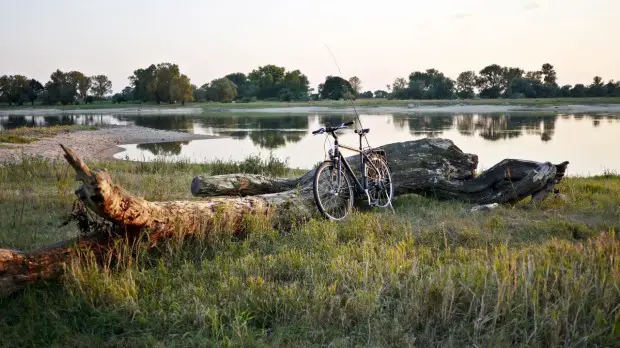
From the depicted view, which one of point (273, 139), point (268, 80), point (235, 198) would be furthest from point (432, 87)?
point (235, 198)

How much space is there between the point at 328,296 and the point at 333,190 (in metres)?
3.48

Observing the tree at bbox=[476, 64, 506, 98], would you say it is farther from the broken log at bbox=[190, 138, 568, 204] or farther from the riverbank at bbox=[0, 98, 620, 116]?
the broken log at bbox=[190, 138, 568, 204]

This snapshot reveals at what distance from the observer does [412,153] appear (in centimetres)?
1023

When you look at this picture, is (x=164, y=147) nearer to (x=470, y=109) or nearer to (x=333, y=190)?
(x=333, y=190)

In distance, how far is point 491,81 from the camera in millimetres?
108938

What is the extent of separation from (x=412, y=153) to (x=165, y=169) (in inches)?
331

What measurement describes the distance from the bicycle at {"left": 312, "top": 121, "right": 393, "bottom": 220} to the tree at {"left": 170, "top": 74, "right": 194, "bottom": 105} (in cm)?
10510

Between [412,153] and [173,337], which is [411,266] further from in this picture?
[412,153]

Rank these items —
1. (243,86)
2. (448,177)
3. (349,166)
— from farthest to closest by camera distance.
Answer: (243,86)
(448,177)
(349,166)

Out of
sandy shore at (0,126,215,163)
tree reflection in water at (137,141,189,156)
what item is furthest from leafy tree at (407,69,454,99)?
tree reflection in water at (137,141,189,156)

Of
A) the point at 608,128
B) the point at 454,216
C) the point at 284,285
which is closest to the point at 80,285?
the point at 284,285

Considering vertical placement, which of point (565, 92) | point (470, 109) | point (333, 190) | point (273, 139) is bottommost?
point (273, 139)

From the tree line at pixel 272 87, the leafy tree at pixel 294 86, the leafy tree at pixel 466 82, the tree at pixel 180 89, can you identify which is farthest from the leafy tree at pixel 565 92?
the tree at pixel 180 89

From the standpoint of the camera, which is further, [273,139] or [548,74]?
[548,74]
